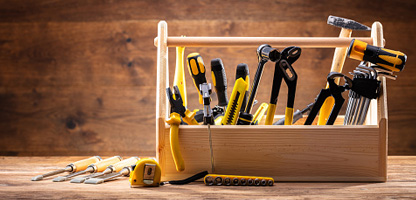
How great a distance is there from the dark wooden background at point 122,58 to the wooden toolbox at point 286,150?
2.35 ft

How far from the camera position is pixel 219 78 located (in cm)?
89

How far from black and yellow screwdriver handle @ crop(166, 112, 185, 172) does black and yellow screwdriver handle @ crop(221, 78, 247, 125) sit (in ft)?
0.34

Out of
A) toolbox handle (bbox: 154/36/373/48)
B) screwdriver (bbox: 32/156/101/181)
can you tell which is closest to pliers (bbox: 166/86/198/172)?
toolbox handle (bbox: 154/36/373/48)

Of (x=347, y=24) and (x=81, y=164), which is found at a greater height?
(x=347, y=24)

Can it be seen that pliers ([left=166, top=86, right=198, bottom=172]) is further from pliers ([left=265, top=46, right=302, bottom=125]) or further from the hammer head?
the hammer head

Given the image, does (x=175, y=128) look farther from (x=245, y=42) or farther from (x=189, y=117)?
(x=245, y=42)

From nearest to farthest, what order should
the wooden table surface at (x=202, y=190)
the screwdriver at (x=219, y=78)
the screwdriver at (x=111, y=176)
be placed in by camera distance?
the wooden table surface at (x=202, y=190), the screwdriver at (x=111, y=176), the screwdriver at (x=219, y=78)

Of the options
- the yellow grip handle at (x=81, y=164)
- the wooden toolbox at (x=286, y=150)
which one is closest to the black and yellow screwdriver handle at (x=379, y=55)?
the wooden toolbox at (x=286, y=150)

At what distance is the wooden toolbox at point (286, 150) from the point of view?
790mm

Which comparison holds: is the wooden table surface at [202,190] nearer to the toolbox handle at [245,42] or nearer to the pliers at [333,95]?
the pliers at [333,95]

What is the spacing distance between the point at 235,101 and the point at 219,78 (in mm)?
95

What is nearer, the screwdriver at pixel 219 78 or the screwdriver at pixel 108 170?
the screwdriver at pixel 108 170

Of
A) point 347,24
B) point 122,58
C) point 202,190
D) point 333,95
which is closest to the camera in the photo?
point 202,190

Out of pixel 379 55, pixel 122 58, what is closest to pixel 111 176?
pixel 379 55
